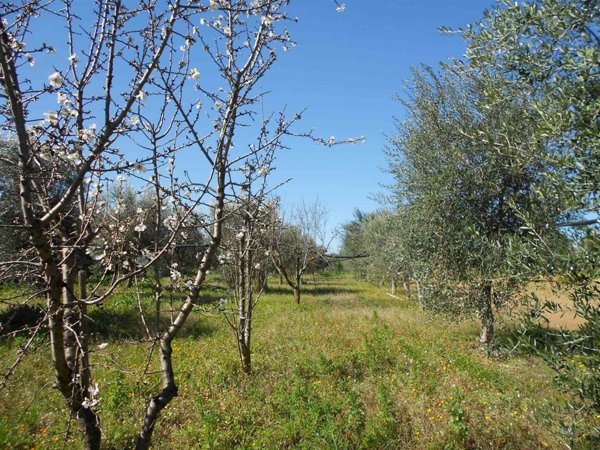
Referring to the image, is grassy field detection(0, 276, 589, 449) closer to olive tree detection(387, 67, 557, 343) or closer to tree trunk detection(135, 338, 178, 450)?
tree trunk detection(135, 338, 178, 450)

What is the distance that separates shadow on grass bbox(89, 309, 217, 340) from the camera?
1216 cm

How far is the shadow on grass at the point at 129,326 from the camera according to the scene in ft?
39.9

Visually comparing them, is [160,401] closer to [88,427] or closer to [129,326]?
[88,427]

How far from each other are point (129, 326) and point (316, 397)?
349 inches

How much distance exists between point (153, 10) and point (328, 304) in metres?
20.2

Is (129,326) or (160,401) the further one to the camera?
(129,326)

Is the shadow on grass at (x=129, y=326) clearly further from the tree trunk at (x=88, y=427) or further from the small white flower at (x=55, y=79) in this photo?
the small white flower at (x=55, y=79)

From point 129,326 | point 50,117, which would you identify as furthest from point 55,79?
point 129,326

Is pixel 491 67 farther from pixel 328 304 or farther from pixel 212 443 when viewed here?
pixel 328 304

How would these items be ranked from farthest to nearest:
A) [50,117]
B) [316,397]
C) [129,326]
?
1. [129,326]
2. [316,397]
3. [50,117]

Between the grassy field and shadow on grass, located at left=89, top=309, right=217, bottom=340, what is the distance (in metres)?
0.20

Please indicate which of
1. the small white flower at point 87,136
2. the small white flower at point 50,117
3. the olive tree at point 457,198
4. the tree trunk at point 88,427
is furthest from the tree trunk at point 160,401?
the olive tree at point 457,198

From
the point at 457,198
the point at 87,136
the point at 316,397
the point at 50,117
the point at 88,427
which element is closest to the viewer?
the point at 50,117

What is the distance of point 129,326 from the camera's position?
1337 centimetres
